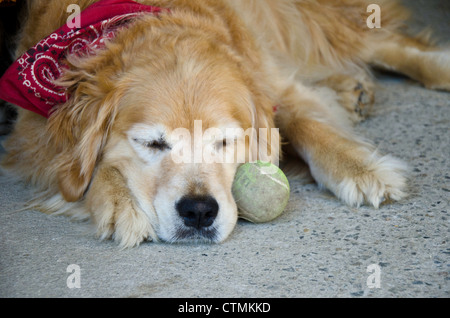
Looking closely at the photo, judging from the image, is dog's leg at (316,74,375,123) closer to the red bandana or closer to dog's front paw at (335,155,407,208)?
dog's front paw at (335,155,407,208)

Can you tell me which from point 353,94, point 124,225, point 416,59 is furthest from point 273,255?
point 416,59

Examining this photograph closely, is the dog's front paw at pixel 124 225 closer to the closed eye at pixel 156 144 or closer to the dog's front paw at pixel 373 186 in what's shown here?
the closed eye at pixel 156 144

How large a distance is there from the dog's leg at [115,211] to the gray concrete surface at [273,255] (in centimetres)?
6

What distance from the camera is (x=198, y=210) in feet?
8.52

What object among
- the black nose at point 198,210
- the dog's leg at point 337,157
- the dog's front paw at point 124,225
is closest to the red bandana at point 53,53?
the dog's front paw at point 124,225

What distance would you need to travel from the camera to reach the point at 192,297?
2.25 meters

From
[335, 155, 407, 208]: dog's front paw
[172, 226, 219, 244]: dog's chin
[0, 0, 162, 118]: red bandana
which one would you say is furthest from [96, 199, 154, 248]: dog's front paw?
[335, 155, 407, 208]: dog's front paw

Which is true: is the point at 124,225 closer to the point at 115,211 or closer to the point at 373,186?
the point at 115,211

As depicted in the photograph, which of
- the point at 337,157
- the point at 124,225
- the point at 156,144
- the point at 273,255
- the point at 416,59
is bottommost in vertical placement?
the point at 273,255

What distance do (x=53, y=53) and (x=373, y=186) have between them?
6.25 feet

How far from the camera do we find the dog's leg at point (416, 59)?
474 centimetres

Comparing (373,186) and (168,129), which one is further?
(373,186)
